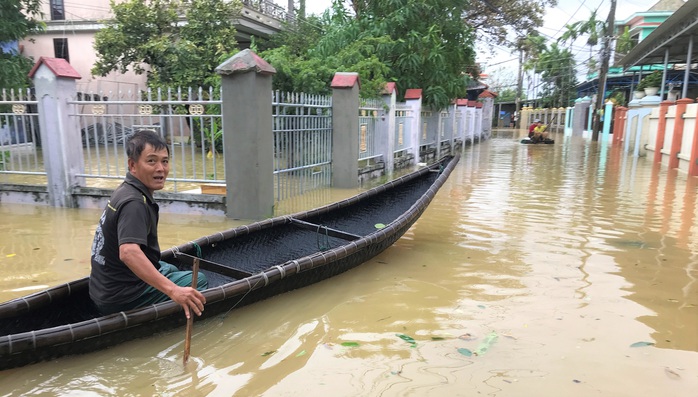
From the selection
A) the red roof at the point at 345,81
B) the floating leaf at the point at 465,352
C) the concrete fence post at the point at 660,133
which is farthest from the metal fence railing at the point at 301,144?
the concrete fence post at the point at 660,133

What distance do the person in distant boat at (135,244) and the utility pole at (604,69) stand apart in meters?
27.2

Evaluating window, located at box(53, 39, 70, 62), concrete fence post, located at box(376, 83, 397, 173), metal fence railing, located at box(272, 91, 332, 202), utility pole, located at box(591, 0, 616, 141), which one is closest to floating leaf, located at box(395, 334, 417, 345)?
metal fence railing, located at box(272, 91, 332, 202)

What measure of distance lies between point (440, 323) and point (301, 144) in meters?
4.64

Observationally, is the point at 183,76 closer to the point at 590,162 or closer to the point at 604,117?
the point at 590,162

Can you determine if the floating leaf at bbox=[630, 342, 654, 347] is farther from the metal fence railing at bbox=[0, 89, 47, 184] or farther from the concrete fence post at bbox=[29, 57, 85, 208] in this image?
the metal fence railing at bbox=[0, 89, 47, 184]

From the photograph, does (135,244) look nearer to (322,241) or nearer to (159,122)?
(322,241)

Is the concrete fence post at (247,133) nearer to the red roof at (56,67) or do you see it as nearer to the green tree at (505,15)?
the red roof at (56,67)

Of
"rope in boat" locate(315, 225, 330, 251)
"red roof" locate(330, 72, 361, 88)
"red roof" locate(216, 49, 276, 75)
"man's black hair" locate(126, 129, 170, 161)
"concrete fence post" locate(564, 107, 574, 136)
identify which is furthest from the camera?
"concrete fence post" locate(564, 107, 574, 136)

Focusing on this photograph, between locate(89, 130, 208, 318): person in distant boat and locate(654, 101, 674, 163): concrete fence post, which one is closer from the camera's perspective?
locate(89, 130, 208, 318): person in distant boat

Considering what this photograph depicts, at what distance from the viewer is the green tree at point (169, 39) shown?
529 inches

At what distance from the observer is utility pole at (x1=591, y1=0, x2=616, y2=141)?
24.8m

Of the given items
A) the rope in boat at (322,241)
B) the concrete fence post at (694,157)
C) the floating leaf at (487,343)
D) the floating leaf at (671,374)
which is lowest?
the floating leaf at (487,343)

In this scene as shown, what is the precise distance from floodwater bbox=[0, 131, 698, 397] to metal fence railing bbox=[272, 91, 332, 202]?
1427 millimetres

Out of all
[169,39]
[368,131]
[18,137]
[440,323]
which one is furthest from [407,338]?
[169,39]
